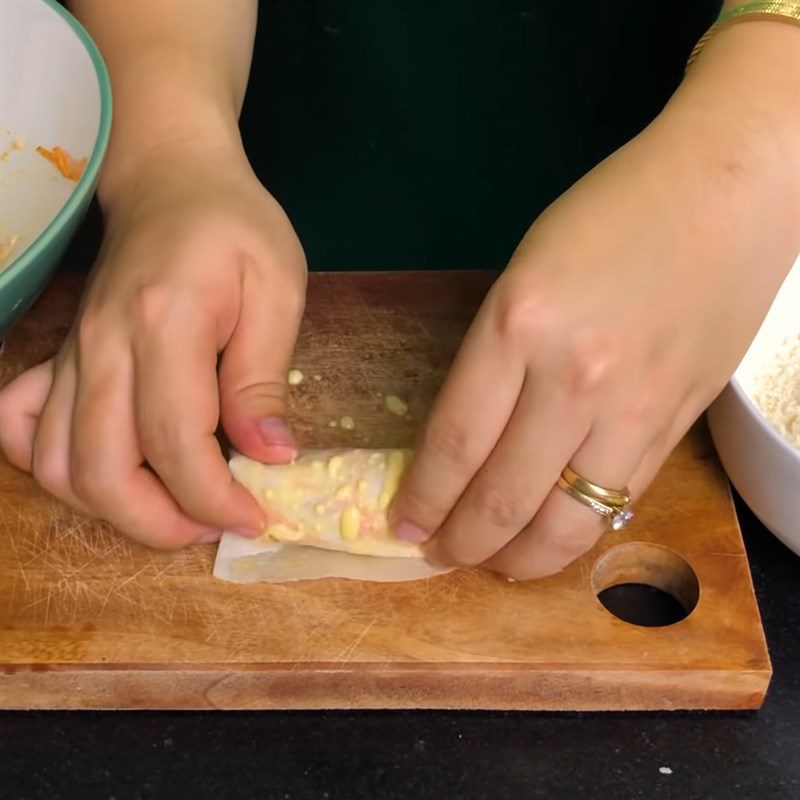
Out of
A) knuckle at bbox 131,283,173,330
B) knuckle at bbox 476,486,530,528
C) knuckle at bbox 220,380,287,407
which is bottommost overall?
knuckle at bbox 220,380,287,407

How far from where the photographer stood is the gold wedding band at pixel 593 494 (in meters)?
0.77

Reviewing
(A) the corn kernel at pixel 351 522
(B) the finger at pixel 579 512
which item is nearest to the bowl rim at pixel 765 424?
(B) the finger at pixel 579 512

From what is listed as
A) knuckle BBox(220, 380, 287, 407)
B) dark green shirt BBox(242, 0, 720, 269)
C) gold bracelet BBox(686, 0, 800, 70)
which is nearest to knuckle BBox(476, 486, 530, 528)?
knuckle BBox(220, 380, 287, 407)

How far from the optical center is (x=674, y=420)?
2.58 feet

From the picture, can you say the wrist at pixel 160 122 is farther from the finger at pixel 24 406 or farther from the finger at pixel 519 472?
the finger at pixel 519 472

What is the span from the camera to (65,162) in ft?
3.19

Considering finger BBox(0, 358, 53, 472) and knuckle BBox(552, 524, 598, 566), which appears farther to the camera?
finger BBox(0, 358, 53, 472)

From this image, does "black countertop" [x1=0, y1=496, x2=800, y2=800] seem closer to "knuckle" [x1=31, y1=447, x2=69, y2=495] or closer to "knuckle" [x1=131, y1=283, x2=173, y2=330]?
"knuckle" [x1=31, y1=447, x2=69, y2=495]

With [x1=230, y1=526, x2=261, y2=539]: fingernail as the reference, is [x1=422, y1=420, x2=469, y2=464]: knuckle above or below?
above

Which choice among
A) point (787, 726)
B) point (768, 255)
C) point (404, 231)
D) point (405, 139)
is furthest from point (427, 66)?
point (787, 726)

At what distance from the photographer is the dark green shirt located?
122 centimetres

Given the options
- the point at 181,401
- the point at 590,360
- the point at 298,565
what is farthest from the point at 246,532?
the point at 590,360

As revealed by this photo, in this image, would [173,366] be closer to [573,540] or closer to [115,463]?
[115,463]

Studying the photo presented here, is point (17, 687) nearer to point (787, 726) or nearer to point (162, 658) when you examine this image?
point (162, 658)
